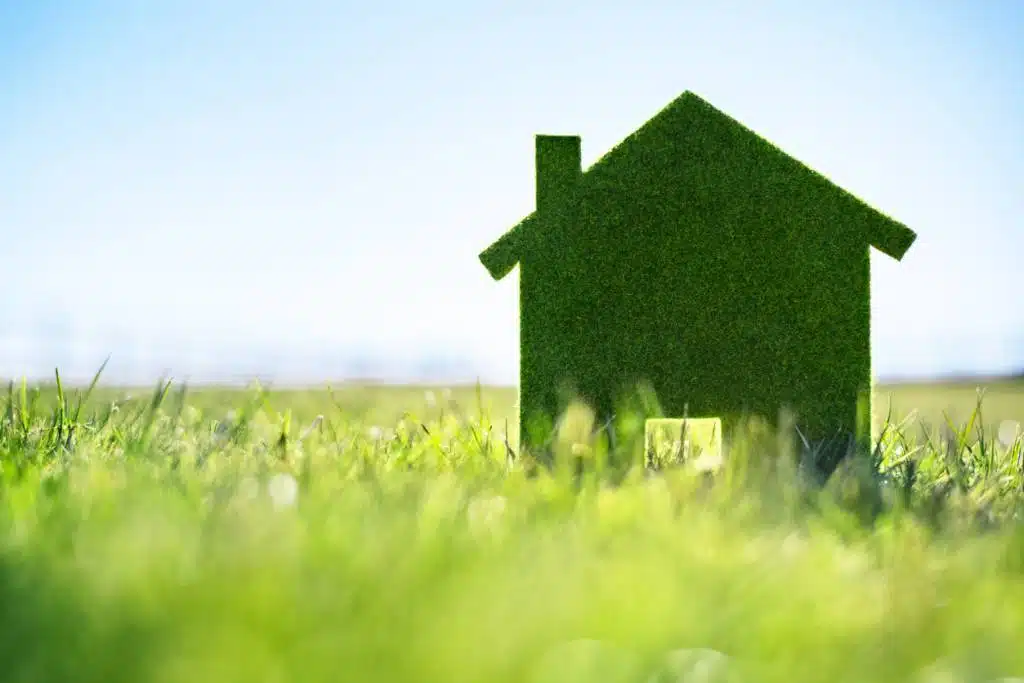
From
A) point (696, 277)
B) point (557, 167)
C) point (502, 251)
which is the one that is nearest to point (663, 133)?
point (557, 167)

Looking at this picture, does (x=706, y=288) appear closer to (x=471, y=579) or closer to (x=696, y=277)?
(x=696, y=277)

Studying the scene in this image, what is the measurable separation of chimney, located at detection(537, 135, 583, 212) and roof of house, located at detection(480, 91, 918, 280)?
5.1 inches

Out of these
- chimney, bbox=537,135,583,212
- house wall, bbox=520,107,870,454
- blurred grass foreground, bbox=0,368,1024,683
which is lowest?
blurred grass foreground, bbox=0,368,1024,683

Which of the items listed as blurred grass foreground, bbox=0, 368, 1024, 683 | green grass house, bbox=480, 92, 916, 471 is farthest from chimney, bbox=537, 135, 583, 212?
blurred grass foreground, bbox=0, 368, 1024, 683

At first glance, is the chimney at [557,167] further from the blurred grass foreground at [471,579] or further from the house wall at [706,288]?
the blurred grass foreground at [471,579]

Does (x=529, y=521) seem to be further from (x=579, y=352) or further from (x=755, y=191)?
(x=755, y=191)

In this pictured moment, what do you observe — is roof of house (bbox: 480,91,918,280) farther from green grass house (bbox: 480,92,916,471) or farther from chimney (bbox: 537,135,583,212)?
chimney (bbox: 537,135,583,212)

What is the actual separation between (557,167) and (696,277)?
1237 mm

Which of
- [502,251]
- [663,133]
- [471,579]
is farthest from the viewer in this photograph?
[663,133]

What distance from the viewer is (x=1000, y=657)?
186 cm

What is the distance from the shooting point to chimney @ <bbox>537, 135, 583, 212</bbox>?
6.41 metres

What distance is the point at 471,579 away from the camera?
205 centimetres

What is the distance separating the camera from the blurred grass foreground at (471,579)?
5.33ft

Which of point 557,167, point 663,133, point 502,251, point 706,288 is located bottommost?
point 706,288
